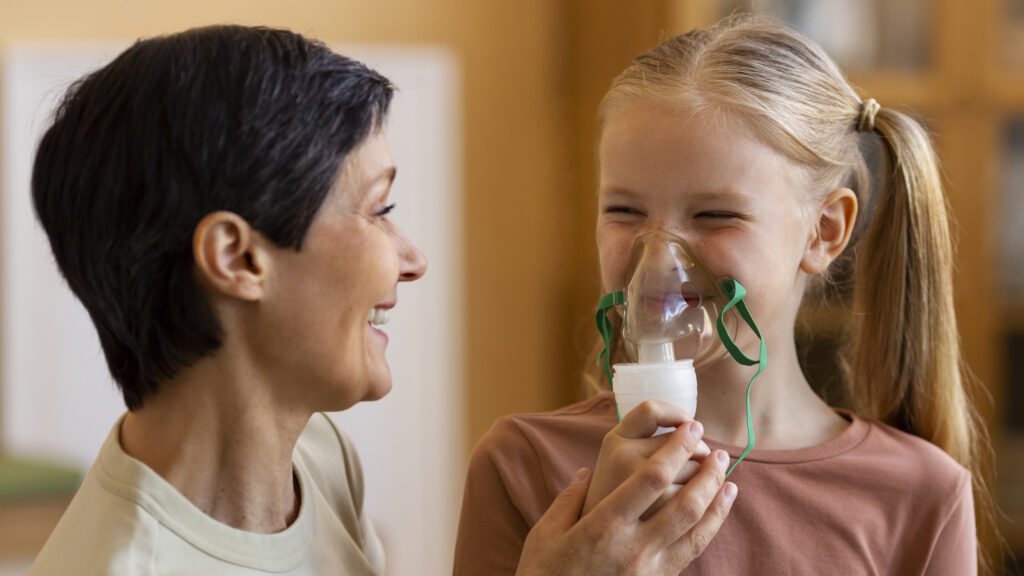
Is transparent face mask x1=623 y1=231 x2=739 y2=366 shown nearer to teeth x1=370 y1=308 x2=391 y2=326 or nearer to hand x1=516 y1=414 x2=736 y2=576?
hand x1=516 y1=414 x2=736 y2=576

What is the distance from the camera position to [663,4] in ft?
10.2

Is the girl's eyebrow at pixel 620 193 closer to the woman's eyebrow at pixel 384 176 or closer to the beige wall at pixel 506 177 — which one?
Answer: the woman's eyebrow at pixel 384 176

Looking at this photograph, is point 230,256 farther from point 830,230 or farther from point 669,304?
point 830,230

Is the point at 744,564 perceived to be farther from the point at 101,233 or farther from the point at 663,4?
the point at 663,4

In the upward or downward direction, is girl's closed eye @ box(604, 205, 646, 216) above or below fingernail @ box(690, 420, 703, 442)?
above

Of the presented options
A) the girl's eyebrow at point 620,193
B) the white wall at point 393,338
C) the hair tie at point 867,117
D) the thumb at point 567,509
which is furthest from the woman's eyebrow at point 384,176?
the white wall at point 393,338

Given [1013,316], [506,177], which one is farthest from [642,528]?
[506,177]

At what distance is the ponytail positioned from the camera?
1.39 meters

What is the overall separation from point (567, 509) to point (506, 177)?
8.94 feet

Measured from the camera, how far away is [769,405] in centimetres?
133

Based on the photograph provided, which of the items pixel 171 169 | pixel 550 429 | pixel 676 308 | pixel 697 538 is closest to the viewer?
pixel 171 169

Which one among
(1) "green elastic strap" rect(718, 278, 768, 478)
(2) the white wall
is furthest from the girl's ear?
(2) the white wall

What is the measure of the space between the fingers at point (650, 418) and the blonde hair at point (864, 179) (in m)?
0.32

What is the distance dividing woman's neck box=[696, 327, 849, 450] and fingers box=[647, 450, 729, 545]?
0.24 m
